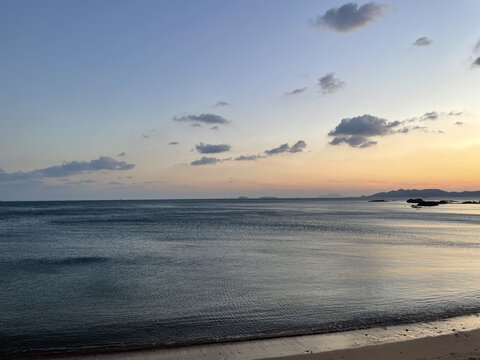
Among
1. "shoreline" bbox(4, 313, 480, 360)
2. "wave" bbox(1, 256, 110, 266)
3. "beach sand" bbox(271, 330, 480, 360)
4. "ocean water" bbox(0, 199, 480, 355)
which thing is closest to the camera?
"beach sand" bbox(271, 330, 480, 360)

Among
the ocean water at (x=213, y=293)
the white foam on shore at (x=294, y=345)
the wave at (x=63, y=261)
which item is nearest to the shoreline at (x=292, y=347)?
the white foam on shore at (x=294, y=345)

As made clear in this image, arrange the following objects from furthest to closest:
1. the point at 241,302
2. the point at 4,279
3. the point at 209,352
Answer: the point at 4,279, the point at 241,302, the point at 209,352

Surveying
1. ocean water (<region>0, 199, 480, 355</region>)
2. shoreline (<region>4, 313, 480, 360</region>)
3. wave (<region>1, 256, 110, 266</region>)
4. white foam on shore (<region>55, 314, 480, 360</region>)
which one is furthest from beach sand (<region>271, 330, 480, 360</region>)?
wave (<region>1, 256, 110, 266</region>)

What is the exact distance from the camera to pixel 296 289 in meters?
18.2

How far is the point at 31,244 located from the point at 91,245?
6.10 m

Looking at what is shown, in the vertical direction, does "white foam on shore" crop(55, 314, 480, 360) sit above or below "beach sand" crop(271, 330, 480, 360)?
below

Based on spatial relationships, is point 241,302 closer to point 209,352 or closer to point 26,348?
point 209,352

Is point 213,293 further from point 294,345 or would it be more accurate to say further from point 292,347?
point 292,347

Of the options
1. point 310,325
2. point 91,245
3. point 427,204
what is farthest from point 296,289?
point 427,204

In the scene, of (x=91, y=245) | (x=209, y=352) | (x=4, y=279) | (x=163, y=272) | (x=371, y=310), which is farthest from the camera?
(x=91, y=245)

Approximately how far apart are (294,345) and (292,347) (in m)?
0.18

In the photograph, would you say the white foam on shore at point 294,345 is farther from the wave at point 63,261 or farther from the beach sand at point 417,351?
the wave at point 63,261

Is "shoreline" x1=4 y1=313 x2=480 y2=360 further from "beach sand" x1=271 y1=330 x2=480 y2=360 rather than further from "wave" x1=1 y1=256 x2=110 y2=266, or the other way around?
"wave" x1=1 y1=256 x2=110 y2=266

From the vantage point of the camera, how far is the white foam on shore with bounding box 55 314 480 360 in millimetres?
10406
